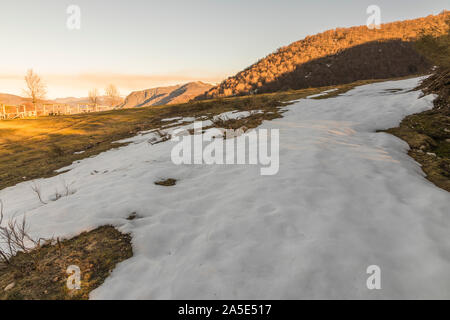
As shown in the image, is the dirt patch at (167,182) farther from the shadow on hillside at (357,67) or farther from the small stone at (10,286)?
the shadow on hillside at (357,67)

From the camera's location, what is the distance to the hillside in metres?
44.3

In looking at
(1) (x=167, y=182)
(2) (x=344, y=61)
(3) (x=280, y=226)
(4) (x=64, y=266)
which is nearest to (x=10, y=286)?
(4) (x=64, y=266)

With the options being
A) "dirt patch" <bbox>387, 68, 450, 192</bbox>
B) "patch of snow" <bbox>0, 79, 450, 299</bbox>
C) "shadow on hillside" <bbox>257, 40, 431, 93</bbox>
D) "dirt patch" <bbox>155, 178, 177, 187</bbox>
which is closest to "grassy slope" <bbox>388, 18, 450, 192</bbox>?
"dirt patch" <bbox>387, 68, 450, 192</bbox>

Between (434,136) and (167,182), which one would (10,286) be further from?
(434,136)

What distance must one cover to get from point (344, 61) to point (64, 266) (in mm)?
60690

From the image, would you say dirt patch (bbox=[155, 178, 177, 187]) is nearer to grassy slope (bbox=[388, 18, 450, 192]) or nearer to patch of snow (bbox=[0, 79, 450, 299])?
patch of snow (bbox=[0, 79, 450, 299])

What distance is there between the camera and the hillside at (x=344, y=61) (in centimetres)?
4434

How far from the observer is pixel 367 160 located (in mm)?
5312

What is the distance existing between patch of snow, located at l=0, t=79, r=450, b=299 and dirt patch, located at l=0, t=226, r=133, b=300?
0.63 ft

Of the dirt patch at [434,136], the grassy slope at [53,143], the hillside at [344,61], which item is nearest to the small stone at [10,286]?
the dirt patch at [434,136]
